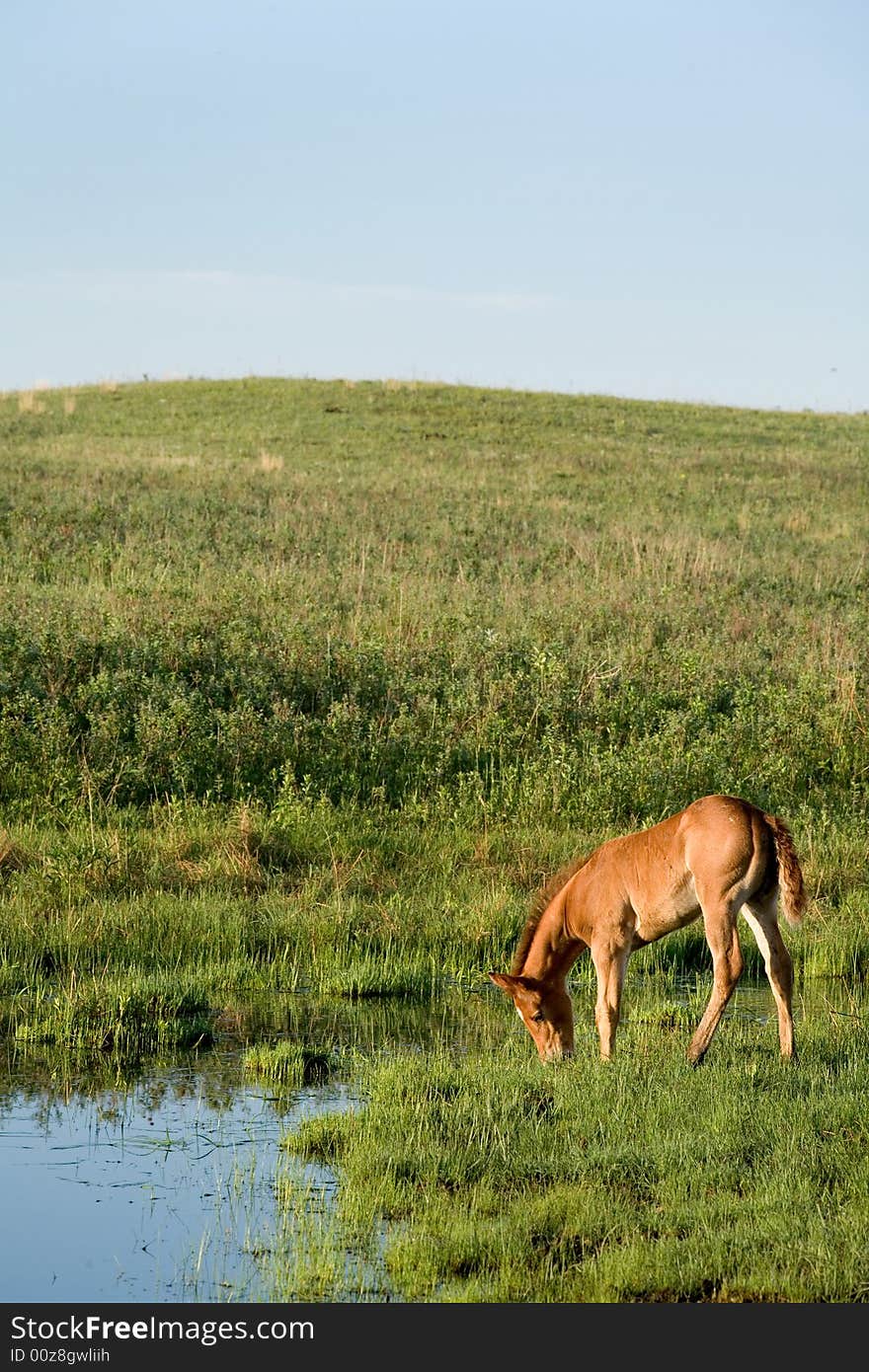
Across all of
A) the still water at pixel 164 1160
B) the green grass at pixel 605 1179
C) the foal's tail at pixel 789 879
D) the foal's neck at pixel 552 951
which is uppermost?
the foal's tail at pixel 789 879

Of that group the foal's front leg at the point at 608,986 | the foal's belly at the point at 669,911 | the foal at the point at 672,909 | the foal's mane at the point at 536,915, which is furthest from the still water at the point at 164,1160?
the foal's belly at the point at 669,911

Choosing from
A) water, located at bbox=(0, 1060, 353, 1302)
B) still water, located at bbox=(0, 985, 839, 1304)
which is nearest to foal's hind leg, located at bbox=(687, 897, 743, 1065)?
still water, located at bbox=(0, 985, 839, 1304)

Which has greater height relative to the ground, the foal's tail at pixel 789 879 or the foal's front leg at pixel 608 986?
the foal's tail at pixel 789 879

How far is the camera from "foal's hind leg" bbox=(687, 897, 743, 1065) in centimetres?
819

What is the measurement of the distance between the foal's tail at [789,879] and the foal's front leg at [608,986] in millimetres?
1018

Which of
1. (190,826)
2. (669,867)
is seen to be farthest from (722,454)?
(669,867)

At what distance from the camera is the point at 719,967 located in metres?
8.27

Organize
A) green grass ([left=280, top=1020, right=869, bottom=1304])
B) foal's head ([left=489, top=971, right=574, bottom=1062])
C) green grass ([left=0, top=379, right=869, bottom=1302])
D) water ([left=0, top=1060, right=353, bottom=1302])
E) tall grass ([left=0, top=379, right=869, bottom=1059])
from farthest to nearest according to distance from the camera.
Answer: tall grass ([left=0, top=379, right=869, bottom=1059]) → foal's head ([left=489, top=971, right=574, bottom=1062]) → green grass ([left=0, top=379, right=869, bottom=1302]) → water ([left=0, top=1060, right=353, bottom=1302]) → green grass ([left=280, top=1020, right=869, bottom=1304])

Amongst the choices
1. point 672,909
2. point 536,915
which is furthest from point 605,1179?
point 536,915

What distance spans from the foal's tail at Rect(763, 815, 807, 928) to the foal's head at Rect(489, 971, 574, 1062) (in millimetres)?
1481

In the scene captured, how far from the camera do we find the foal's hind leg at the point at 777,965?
8.38m

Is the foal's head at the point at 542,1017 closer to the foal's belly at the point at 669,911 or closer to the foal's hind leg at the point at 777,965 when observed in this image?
the foal's belly at the point at 669,911

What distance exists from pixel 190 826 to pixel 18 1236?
281 inches

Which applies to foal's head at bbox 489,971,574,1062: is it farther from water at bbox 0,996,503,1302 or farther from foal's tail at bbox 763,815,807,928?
foal's tail at bbox 763,815,807,928
